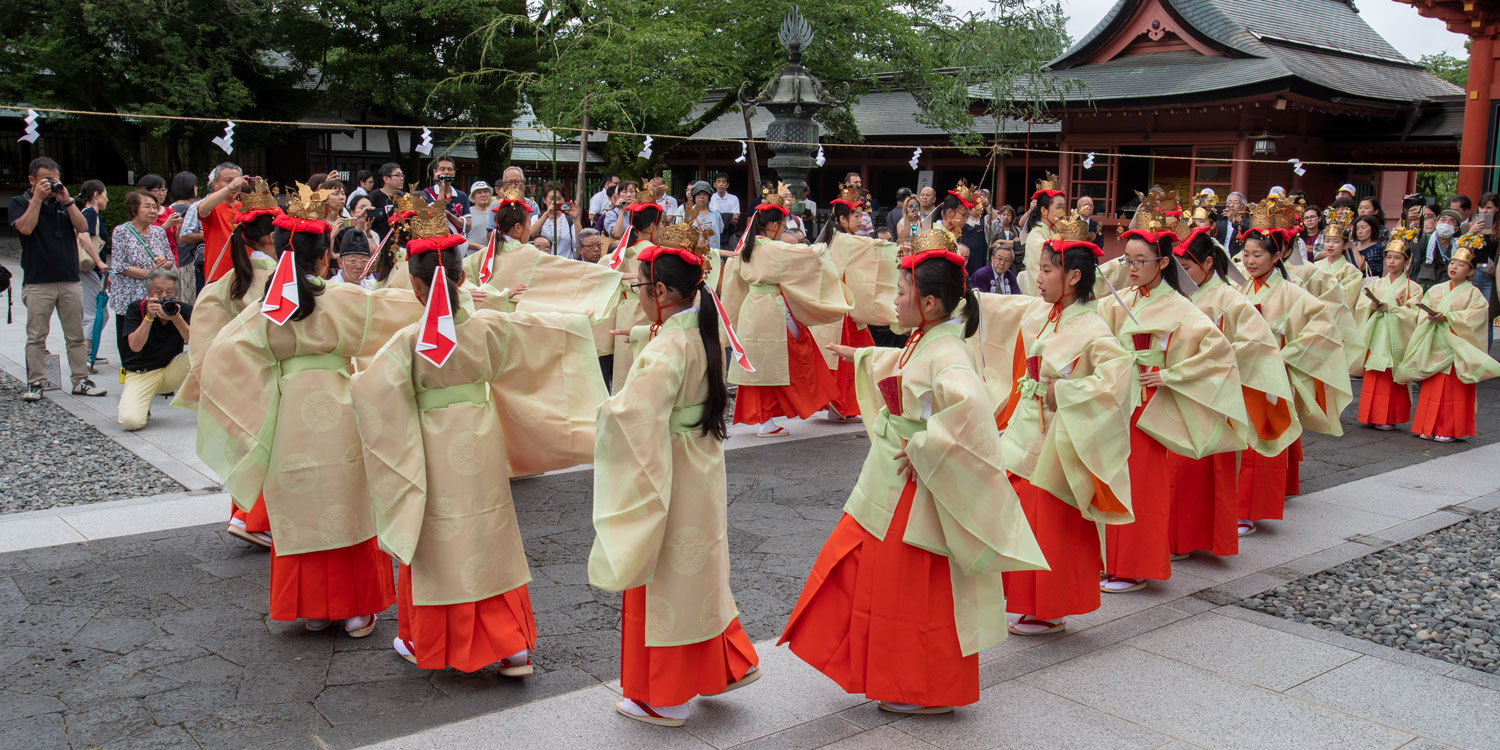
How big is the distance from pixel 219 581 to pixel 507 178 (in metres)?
4.87

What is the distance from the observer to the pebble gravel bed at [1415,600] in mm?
4824

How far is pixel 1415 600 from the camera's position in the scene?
532 centimetres

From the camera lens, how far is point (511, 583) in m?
3.98

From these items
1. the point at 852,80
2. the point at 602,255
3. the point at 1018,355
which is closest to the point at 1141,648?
the point at 1018,355

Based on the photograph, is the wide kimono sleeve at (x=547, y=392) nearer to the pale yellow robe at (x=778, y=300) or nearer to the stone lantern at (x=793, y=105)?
the pale yellow robe at (x=778, y=300)

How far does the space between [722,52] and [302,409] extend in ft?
41.6

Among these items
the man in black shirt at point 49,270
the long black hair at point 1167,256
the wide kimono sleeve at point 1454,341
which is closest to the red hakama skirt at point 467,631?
the long black hair at point 1167,256

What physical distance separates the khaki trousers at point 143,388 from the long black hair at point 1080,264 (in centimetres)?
620

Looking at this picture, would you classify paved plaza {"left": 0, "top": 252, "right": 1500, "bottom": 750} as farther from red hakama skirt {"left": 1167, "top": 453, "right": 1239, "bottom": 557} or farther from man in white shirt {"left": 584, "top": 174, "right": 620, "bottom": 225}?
man in white shirt {"left": 584, "top": 174, "right": 620, "bottom": 225}

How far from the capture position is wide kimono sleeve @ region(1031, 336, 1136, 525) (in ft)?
14.6

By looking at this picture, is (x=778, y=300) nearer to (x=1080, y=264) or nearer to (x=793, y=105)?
(x=793, y=105)

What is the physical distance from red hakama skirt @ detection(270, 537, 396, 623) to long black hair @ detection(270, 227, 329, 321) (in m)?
0.96

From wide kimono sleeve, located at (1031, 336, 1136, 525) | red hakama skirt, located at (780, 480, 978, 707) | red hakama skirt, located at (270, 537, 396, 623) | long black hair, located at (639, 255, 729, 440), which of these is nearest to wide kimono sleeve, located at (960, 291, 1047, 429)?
wide kimono sleeve, located at (1031, 336, 1136, 525)

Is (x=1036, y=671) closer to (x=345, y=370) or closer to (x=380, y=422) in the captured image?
(x=380, y=422)
